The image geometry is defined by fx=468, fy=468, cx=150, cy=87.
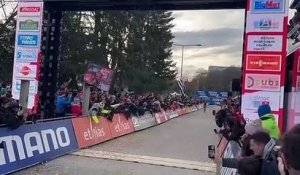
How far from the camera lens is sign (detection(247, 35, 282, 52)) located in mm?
10922

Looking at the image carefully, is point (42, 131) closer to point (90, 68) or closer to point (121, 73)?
point (90, 68)

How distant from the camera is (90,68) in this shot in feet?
56.3

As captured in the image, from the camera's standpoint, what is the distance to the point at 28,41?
46.0 ft

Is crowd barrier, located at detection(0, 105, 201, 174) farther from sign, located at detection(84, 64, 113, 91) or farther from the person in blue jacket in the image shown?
the person in blue jacket

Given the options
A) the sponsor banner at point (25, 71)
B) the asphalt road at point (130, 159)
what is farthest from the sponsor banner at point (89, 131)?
the sponsor banner at point (25, 71)

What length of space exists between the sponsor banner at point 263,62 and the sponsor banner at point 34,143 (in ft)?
16.9

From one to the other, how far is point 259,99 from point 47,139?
5212 millimetres

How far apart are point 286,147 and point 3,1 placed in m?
30.2

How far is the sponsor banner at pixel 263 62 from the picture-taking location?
10898 mm

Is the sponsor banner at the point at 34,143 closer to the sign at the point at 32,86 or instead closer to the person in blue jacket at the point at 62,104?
the sign at the point at 32,86

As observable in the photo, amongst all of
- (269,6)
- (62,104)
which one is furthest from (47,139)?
(62,104)

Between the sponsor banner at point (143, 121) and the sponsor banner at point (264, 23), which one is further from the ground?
the sponsor banner at point (264, 23)

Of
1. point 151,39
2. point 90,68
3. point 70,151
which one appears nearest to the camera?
point 70,151

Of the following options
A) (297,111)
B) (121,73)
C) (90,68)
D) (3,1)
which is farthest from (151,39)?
(297,111)
